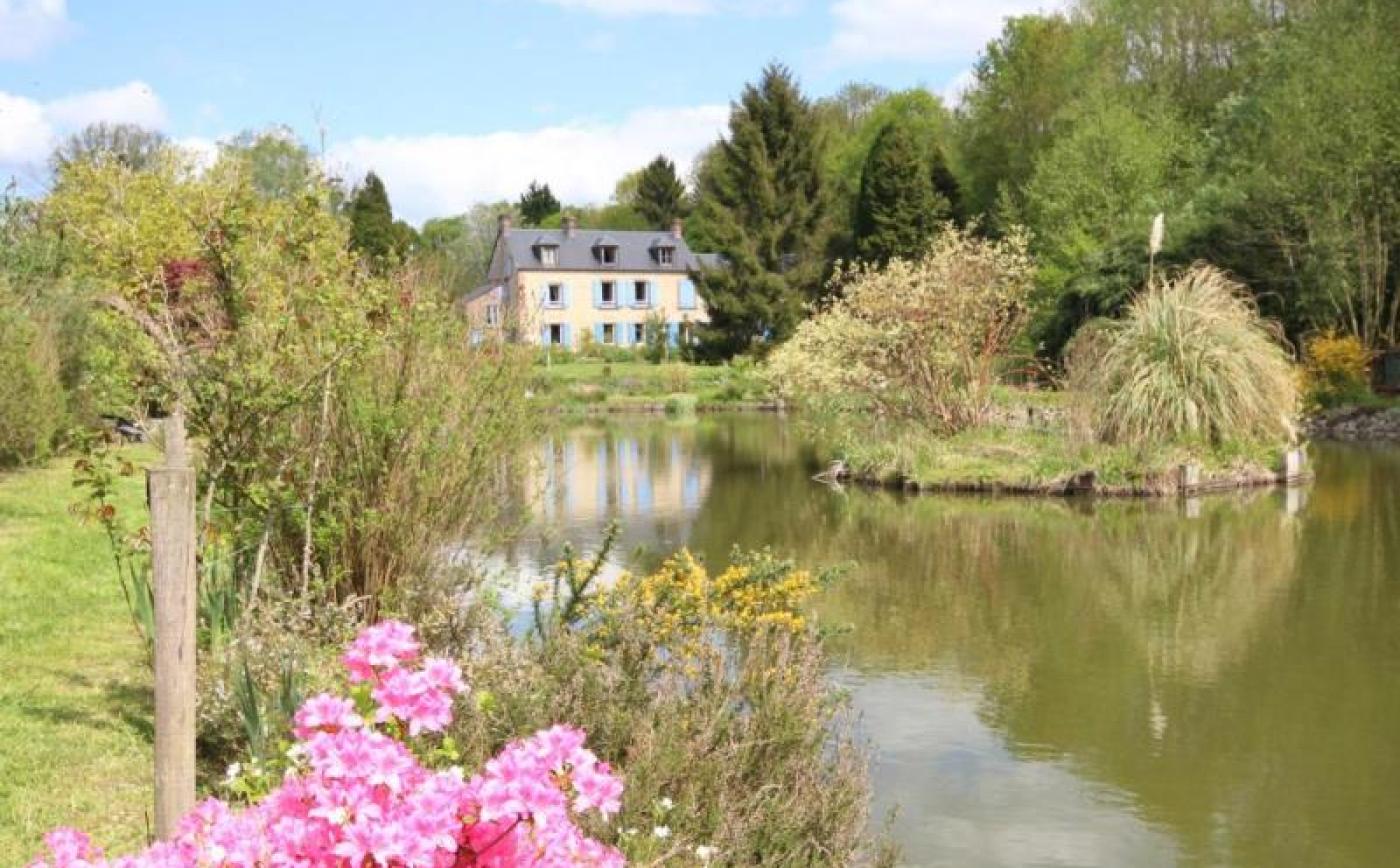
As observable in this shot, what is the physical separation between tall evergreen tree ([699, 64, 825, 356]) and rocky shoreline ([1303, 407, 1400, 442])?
21.2 metres

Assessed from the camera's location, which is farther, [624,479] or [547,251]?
[547,251]

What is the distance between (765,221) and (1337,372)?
2304 centimetres

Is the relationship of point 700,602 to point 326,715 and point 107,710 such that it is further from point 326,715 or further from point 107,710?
point 326,715

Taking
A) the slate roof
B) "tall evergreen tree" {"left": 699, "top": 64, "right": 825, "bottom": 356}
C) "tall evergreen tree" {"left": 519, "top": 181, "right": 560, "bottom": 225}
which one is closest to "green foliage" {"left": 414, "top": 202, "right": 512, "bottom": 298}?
"tall evergreen tree" {"left": 519, "top": 181, "right": 560, "bottom": 225}

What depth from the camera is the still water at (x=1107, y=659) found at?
5.99 metres

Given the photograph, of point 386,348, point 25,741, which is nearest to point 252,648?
point 25,741

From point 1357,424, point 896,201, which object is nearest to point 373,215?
point 896,201

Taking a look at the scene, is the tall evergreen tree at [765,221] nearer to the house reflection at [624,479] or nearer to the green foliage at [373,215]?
the green foliage at [373,215]

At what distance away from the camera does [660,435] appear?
94.0ft

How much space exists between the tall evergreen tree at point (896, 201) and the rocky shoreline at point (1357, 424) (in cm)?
1915

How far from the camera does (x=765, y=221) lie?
4606 cm

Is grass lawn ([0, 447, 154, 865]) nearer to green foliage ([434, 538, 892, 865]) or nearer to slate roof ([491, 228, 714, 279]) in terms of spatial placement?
green foliage ([434, 538, 892, 865])

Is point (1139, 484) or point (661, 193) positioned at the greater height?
point (661, 193)

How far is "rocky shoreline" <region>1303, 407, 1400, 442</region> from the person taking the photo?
24.5 m
